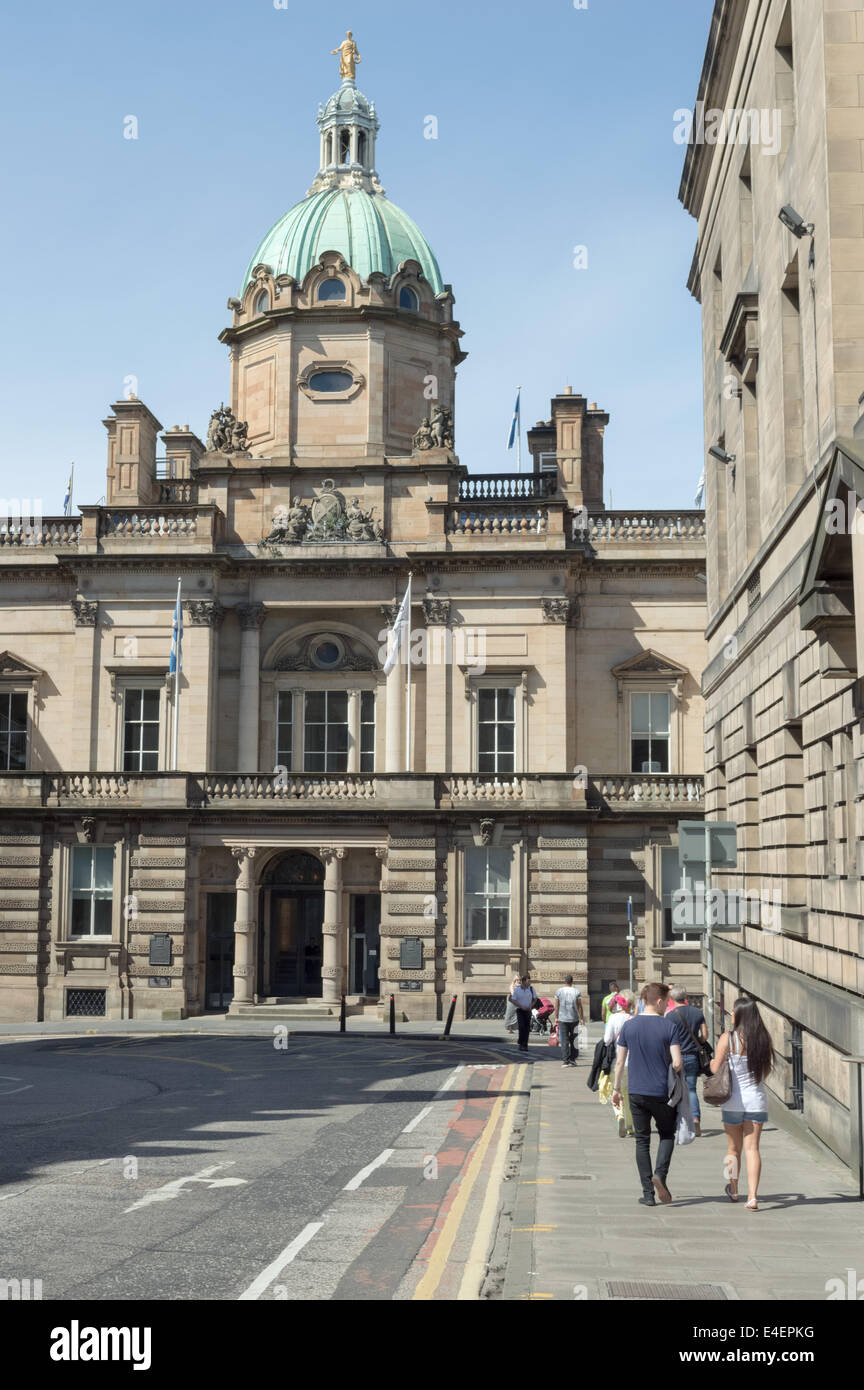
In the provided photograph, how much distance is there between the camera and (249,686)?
42.4 metres

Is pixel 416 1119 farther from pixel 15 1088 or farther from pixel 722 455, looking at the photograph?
pixel 722 455

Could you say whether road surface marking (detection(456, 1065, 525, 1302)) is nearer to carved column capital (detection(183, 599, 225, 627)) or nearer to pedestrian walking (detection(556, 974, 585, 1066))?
pedestrian walking (detection(556, 974, 585, 1066))

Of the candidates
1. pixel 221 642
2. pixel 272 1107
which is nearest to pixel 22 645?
pixel 221 642

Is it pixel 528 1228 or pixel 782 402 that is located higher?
pixel 782 402

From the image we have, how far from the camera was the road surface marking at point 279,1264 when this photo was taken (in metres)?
9.75

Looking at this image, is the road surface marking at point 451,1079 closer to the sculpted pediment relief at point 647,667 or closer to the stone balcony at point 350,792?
the stone balcony at point 350,792

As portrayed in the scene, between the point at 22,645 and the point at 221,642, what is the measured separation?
630cm

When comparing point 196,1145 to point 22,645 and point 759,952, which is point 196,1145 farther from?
point 22,645

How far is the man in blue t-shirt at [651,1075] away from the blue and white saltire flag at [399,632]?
87.6ft

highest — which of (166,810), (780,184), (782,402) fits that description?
(780,184)

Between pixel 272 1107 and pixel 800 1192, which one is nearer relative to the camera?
pixel 800 1192

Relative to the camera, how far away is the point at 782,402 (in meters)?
19.2

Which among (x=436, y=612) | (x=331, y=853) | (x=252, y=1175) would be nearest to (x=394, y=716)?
(x=436, y=612)

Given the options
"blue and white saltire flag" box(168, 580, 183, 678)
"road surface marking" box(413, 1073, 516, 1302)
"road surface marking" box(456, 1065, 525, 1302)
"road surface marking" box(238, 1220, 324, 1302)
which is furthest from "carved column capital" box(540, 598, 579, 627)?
"road surface marking" box(238, 1220, 324, 1302)
